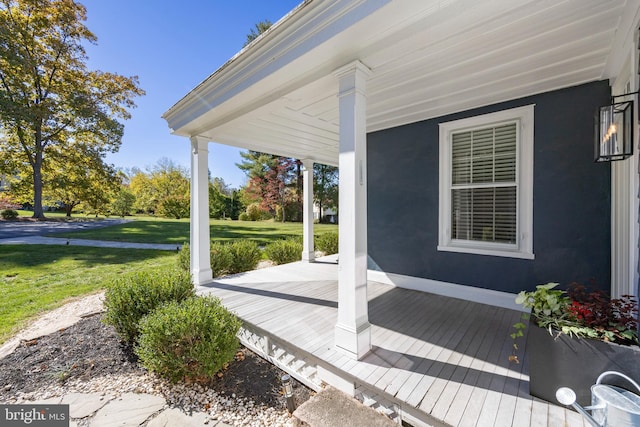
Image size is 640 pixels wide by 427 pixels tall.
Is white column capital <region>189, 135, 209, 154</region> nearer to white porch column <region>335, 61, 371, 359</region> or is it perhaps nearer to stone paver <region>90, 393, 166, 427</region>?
white porch column <region>335, 61, 371, 359</region>

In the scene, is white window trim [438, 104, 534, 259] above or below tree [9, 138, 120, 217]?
below

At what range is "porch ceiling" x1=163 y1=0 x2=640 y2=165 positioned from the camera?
1.72 meters

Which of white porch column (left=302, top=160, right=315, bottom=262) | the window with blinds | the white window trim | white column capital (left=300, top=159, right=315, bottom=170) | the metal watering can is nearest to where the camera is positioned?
the metal watering can

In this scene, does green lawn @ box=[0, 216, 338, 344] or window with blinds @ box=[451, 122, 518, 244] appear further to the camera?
green lawn @ box=[0, 216, 338, 344]

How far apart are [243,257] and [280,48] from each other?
4.27 meters

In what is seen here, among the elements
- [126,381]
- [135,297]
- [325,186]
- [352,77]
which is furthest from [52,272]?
[325,186]

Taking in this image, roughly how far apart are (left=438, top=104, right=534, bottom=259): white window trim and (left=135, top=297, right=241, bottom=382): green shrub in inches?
127

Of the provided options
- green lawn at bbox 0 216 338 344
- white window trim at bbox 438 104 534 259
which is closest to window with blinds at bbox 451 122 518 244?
white window trim at bbox 438 104 534 259

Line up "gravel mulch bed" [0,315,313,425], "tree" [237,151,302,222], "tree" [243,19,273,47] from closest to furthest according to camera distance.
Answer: "gravel mulch bed" [0,315,313,425] < "tree" [243,19,273,47] < "tree" [237,151,302,222]

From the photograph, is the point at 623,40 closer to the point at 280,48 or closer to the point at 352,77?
the point at 352,77

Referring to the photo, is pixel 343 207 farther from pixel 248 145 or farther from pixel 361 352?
pixel 248 145

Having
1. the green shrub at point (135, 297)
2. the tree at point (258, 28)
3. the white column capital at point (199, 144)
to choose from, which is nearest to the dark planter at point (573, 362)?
the green shrub at point (135, 297)

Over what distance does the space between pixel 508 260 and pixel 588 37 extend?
2.40 metres

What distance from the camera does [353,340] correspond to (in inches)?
84.4
